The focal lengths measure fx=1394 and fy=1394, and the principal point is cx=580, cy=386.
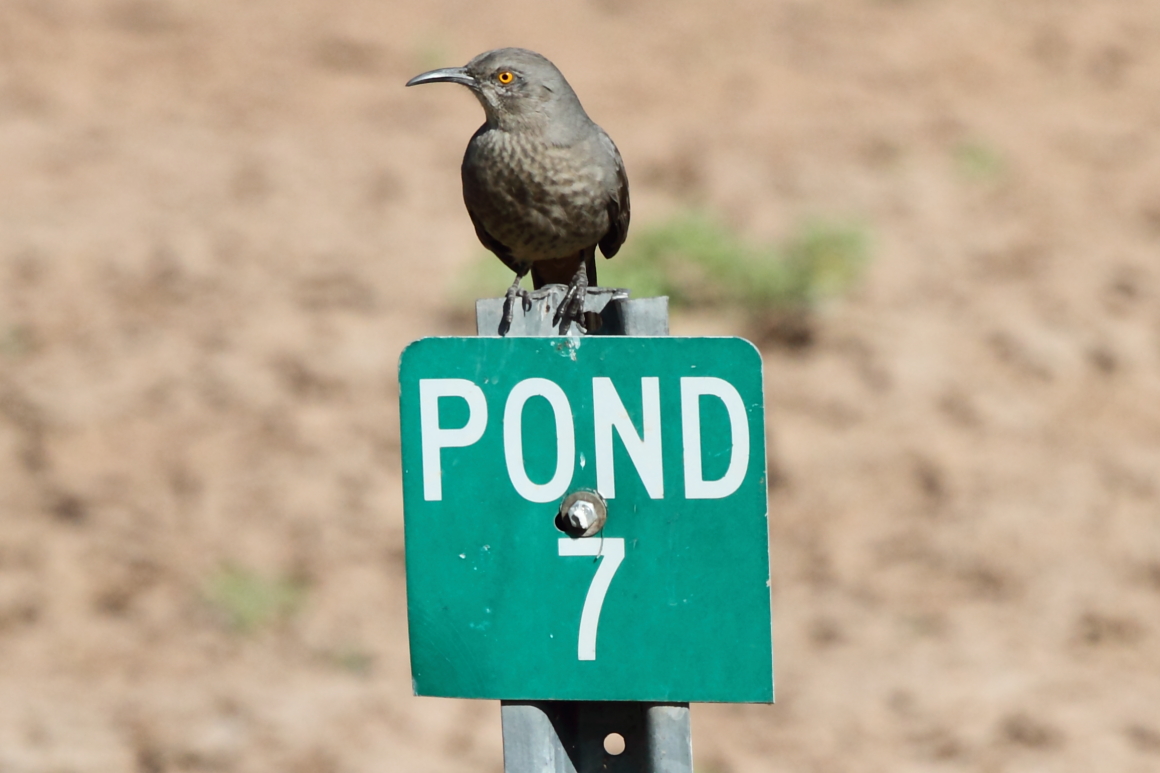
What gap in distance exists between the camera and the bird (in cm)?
346

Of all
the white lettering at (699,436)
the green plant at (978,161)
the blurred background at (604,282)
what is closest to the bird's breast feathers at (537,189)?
the white lettering at (699,436)

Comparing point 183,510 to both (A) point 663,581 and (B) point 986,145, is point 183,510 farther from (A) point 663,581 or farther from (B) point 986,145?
(B) point 986,145

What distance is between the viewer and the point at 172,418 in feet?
20.4

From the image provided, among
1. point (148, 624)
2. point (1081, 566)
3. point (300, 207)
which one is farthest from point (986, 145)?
point (148, 624)

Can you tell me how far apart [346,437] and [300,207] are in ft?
5.94

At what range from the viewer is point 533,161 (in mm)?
3455

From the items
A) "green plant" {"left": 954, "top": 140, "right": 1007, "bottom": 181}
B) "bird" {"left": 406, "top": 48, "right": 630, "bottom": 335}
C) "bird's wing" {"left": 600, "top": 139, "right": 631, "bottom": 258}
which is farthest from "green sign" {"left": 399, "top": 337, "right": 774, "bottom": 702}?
"green plant" {"left": 954, "top": 140, "right": 1007, "bottom": 181}

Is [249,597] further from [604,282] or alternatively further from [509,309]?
[509,309]

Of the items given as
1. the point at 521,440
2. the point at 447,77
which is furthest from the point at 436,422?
the point at 447,77

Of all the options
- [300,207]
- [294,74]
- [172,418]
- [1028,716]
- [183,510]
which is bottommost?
[1028,716]

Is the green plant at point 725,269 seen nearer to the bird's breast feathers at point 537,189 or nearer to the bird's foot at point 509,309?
the bird's breast feathers at point 537,189

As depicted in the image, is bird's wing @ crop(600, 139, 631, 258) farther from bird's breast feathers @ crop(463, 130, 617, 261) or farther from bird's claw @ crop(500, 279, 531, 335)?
bird's claw @ crop(500, 279, 531, 335)

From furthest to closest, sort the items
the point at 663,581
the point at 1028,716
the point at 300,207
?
1. the point at 300,207
2. the point at 1028,716
3. the point at 663,581

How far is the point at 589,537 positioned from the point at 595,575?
0.06 m
